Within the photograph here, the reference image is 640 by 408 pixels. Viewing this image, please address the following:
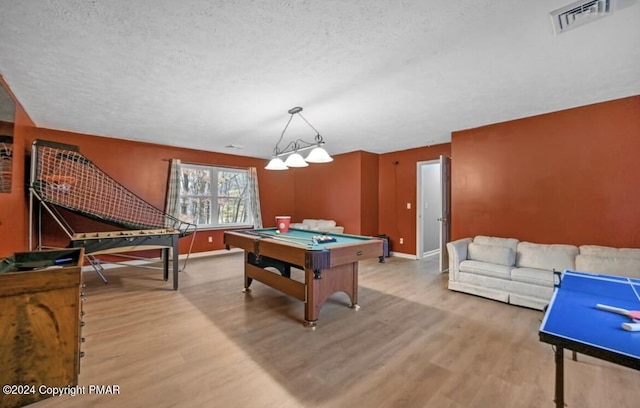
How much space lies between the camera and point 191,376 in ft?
6.29

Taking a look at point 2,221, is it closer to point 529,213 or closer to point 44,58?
point 44,58

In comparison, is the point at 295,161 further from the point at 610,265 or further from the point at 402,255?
the point at 402,255

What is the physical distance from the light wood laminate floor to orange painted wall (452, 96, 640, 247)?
1.30m

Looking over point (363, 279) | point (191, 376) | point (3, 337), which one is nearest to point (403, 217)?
point (363, 279)

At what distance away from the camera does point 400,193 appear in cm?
609

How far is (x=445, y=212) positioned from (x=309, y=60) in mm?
3659

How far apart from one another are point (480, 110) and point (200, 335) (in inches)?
166

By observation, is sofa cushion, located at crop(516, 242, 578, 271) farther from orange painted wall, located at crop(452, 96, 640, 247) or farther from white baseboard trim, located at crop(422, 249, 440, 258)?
white baseboard trim, located at crop(422, 249, 440, 258)

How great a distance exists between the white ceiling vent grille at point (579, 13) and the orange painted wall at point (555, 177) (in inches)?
84.2

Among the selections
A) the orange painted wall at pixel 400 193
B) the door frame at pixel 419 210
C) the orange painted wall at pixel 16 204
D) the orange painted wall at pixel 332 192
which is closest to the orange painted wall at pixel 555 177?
the door frame at pixel 419 210

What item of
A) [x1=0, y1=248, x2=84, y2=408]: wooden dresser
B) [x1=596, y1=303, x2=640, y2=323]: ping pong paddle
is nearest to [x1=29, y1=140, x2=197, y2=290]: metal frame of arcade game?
[x1=0, y1=248, x2=84, y2=408]: wooden dresser

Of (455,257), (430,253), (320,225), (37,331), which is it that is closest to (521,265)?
(455,257)

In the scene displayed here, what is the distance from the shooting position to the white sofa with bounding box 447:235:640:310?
290cm

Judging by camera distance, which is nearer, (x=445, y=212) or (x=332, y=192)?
(x=445, y=212)
